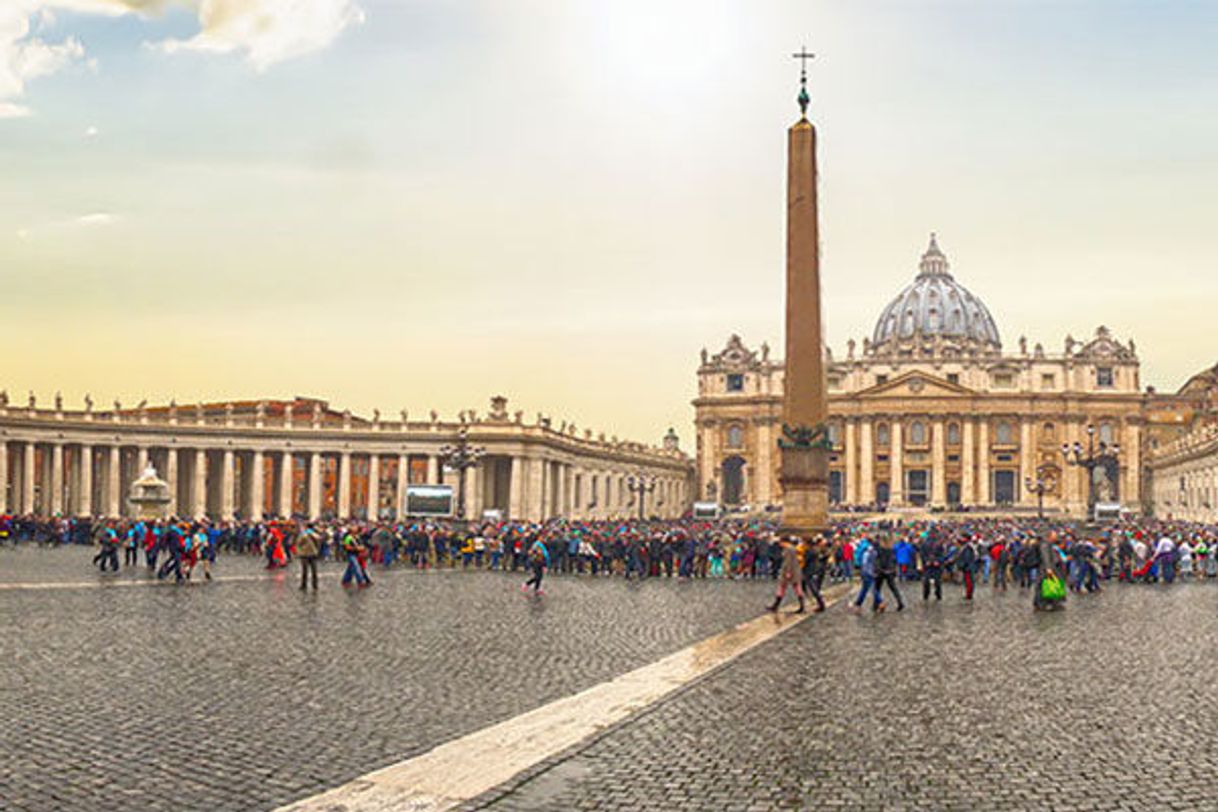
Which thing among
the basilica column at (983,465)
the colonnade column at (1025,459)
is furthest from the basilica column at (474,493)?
the colonnade column at (1025,459)

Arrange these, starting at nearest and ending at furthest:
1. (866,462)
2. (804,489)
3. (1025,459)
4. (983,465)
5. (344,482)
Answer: (804,489)
(344,482)
(1025,459)
(983,465)
(866,462)

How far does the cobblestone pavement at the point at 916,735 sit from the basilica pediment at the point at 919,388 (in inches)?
3627

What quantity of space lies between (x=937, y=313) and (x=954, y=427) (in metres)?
32.2

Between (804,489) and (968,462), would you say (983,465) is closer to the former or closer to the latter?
(968,462)

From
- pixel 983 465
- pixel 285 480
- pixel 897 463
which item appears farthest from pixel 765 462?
pixel 285 480

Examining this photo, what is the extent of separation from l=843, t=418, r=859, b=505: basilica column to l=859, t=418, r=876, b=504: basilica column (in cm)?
40

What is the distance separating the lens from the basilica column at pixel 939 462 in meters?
105

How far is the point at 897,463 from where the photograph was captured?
346 feet

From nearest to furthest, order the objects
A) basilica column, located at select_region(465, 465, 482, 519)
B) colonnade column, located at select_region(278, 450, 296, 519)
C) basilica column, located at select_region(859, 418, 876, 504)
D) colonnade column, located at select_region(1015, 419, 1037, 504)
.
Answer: colonnade column, located at select_region(278, 450, 296, 519)
basilica column, located at select_region(465, 465, 482, 519)
colonnade column, located at select_region(1015, 419, 1037, 504)
basilica column, located at select_region(859, 418, 876, 504)

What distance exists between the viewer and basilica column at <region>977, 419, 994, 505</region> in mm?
104375

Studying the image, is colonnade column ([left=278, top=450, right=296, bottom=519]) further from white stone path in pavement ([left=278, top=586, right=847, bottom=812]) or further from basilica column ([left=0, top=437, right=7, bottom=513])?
white stone path in pavement ([left=278, top=586, right=847, bottom=812])

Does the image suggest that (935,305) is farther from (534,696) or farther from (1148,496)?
(534,696)

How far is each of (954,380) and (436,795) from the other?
105 meters

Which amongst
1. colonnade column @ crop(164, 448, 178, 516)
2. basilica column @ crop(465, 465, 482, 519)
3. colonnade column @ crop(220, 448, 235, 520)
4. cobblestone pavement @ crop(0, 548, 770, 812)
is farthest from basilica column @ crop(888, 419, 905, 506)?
cobblestone pavement @ crop(0, 548, 770, 812)
